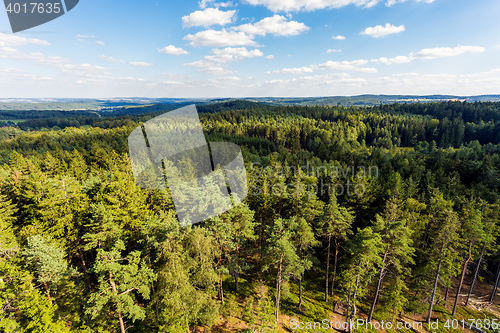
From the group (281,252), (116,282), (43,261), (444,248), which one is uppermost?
(43,261)

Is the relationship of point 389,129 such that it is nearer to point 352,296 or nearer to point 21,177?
point 352,296

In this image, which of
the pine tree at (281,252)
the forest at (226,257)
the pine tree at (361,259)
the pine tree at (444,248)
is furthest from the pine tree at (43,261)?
the pine tree at (444,248)

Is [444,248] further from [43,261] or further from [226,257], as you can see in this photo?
[43,261]

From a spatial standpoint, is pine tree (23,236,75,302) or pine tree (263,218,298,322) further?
pine tree (263,218,298,322)

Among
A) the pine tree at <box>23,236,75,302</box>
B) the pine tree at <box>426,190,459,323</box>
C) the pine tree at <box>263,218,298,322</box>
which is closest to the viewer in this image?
the pine tree at <box>23,236,75,302</box>

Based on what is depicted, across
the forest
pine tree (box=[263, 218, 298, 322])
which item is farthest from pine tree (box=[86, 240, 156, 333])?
pine tree (box=[263, 218, 298, 322])

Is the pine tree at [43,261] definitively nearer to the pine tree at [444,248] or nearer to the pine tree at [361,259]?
the pine tree at [361,259]

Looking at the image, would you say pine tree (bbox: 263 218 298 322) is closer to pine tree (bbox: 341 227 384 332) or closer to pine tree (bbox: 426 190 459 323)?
pine tree (bbox: 341 227 384 332)

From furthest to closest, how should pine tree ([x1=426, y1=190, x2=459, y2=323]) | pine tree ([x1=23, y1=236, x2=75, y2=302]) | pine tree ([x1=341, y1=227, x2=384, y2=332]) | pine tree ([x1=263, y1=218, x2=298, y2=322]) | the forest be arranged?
pine tree ([x1=426, y1=190, x2=459, y2=323]) < pine tree ([x1=263, y1=218, x2=298, y2=322]) < pine tree ([x1=341, y1=227, x2=384, y2=332]) < the forest < pine tree ([x1=23, y1=236, x2=75, y2=302])

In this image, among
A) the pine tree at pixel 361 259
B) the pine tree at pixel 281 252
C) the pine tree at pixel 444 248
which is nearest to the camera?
the pine tree at pixel 361 259

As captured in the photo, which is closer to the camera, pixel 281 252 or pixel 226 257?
pixel 281 252

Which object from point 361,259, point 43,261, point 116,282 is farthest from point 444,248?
point 43,261
